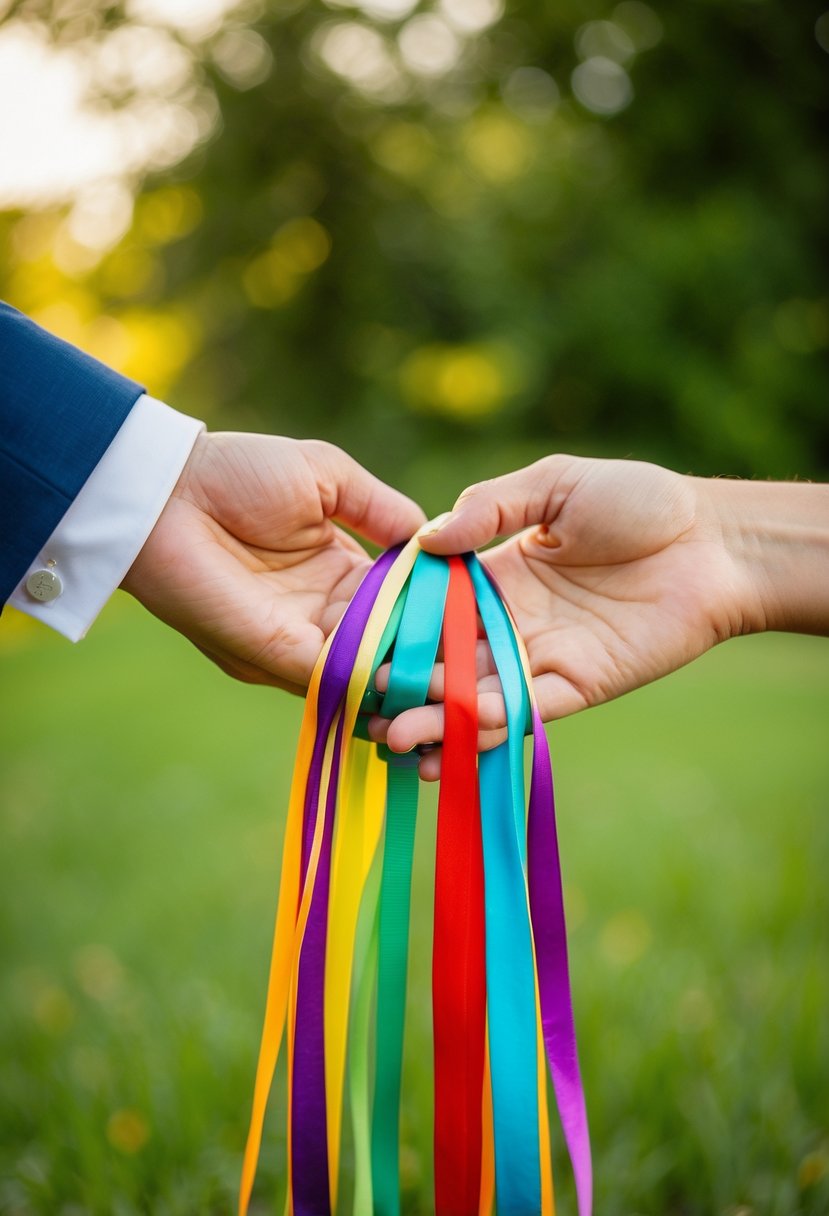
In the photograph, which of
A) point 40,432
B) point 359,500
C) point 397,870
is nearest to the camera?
point 397,870

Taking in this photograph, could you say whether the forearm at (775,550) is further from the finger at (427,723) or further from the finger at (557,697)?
the finger at (427,723)

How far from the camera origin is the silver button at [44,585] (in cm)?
155

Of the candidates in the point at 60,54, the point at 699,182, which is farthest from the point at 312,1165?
the point at 699,182

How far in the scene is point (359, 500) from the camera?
1711 millimetres

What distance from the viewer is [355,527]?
5.76 ft

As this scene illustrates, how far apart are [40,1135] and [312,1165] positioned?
98 centimetres

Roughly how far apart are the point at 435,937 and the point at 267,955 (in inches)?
66.1

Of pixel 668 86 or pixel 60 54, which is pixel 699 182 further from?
pixel 60 54

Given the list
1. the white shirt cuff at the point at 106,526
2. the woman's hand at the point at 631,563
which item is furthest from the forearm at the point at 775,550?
the white shirt cuff at the point at 106,526

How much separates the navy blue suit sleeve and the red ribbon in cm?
69

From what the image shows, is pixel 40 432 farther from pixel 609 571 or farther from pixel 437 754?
pixel 609 571

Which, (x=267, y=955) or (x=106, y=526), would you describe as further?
(x=267, y=955)

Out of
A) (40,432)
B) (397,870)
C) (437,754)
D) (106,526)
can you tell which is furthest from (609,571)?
(40,432)

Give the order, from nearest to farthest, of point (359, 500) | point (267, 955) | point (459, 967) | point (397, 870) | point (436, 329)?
1. point (459, 967)
2. point (397, 870)
3. point (359, 500)
4. point (267, 955)
5. point (436, 329)
